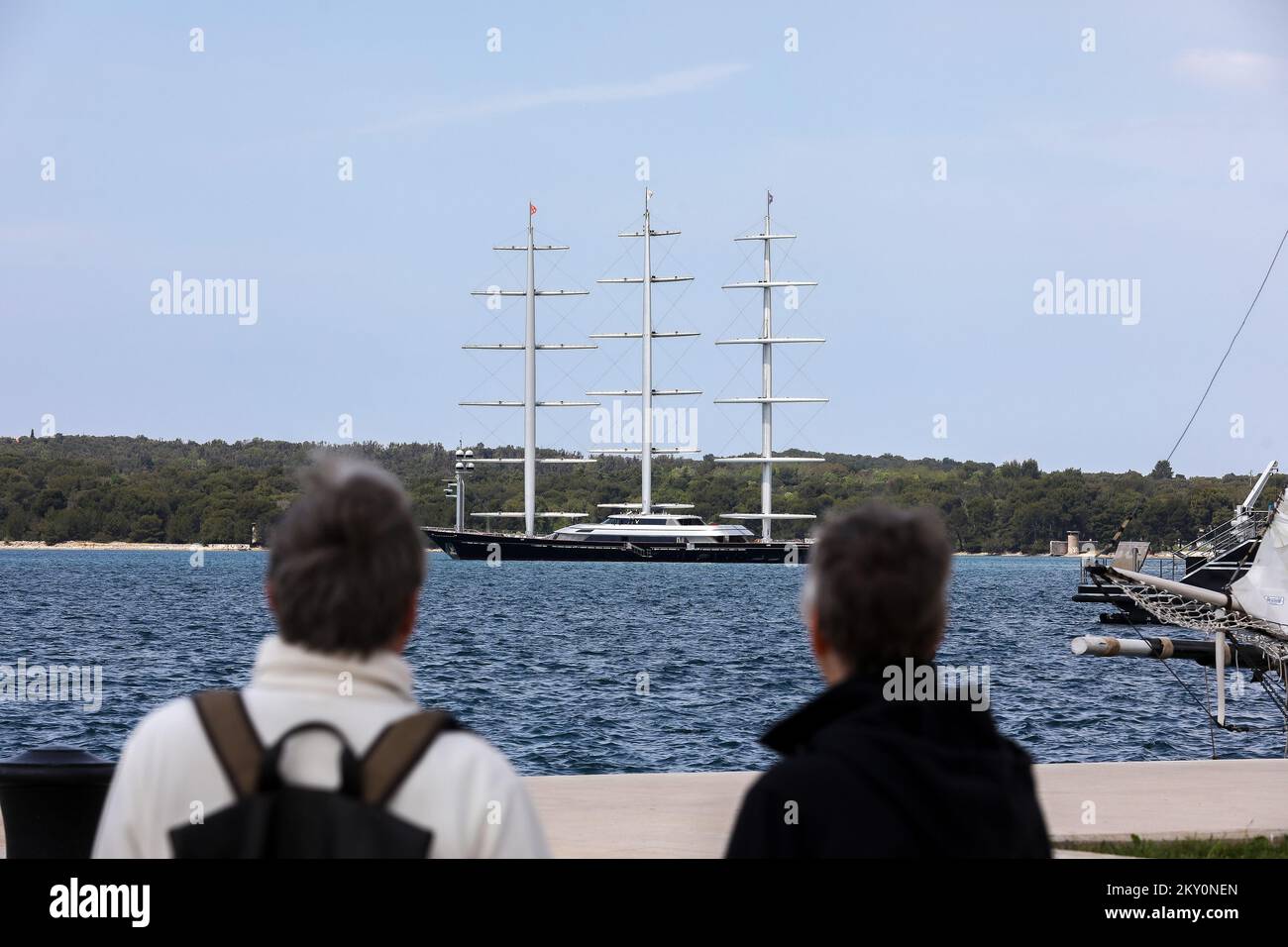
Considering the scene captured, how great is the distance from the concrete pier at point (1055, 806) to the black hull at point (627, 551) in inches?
4375

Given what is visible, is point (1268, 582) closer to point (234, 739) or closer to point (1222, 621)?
point (1222, 621)

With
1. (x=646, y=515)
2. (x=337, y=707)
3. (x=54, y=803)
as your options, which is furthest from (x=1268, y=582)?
(x=646, y=515)

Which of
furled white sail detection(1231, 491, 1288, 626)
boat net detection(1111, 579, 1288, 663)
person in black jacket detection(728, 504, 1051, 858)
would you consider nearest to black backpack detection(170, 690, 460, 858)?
person in black jacket detection(728, 504, 1051, 858)

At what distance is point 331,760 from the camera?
2.15 meters

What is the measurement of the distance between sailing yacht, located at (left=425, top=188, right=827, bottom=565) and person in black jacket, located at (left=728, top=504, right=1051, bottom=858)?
4280 inches

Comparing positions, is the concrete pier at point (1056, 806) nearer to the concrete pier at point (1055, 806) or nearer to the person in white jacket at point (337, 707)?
the concrete pier at point (1055, 806)

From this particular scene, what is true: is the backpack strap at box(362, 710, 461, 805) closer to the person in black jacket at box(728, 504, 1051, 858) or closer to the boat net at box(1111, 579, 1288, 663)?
the person in black jacket at box(728, 504, 1051, 858)

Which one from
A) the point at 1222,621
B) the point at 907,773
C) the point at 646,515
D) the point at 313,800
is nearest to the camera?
the point at 313,800

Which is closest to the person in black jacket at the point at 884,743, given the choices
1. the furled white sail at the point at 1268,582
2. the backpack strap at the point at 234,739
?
the backpack strap at the point at 234,739

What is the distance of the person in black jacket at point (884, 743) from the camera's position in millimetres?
2258

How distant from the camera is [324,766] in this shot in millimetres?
2146

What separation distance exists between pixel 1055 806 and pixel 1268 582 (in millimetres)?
16580
